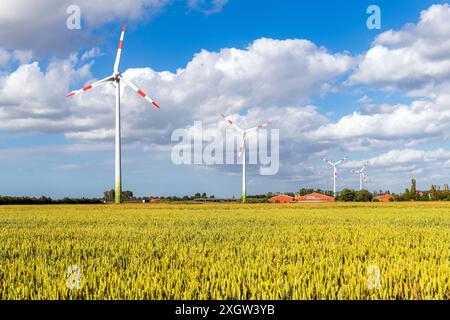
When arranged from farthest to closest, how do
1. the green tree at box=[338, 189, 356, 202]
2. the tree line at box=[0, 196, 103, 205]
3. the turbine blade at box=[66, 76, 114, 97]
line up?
the green tree at box=[338, 189, 356, 202] < the tree line at box=[0, 196, 103, 205] < the turbine blade at box=[66, 76, 114, 97]

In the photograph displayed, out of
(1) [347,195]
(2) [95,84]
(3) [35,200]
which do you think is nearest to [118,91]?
(2) [95,84]

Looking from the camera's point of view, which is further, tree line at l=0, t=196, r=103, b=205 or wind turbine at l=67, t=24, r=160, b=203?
tree line at l=0, t=196, r=103, b=205

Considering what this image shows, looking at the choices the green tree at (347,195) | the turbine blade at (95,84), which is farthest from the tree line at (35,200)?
the green tree at (347,195)

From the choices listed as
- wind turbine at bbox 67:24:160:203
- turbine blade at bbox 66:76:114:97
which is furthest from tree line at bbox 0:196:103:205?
turbine blade at bbox 66:76:114:97

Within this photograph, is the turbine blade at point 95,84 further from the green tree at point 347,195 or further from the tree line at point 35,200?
the green tree at point 347,195

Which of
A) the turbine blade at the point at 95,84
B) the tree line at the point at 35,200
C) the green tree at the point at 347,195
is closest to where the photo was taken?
the turbine blade at the point at 95,84

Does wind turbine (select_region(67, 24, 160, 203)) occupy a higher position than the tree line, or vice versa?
wind turbine (select_region(67, 24, 160, 203))

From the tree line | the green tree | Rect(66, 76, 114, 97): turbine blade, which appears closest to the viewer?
Rect(66, 76, 114, 97): turbine blade

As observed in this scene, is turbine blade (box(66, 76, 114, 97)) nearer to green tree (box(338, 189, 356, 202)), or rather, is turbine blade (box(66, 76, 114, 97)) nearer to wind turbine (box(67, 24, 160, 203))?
wind turbine (box(67, 24, 160, 203))

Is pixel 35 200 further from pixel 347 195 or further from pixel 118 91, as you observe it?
pixel 347 195

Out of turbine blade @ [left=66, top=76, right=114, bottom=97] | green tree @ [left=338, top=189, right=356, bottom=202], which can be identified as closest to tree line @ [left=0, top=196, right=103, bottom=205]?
turbine blade @ [left=66, top=76, right=114, bottom=97]

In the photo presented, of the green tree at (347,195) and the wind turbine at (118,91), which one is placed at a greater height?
the wind turbine at (118,91)
